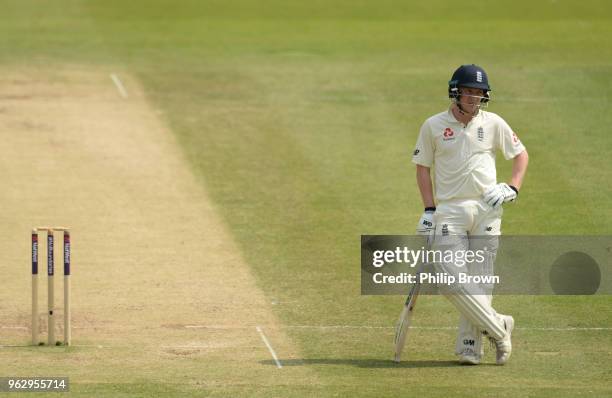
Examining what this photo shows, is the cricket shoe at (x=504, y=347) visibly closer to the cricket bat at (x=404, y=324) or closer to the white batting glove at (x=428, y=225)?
the cricket bat at (x=404, y=324)

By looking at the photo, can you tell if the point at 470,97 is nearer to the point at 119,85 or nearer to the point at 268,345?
the point at 268,345

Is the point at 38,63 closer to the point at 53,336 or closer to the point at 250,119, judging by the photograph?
the point at 250,119

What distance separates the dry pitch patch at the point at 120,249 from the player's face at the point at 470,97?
7.98 ft

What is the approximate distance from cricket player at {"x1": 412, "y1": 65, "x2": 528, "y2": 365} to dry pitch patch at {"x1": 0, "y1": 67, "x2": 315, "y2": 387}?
1.39 m

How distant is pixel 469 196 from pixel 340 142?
8.33 meters

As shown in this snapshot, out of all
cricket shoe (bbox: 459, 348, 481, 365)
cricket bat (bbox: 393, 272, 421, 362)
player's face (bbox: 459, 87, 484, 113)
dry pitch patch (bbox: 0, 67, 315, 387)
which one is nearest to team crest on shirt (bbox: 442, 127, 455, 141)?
player's face (bbox: 459, 87, 484, 113)

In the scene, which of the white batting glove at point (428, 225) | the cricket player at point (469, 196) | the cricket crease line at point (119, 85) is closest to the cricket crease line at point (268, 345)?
the cricket player at point (469, 196)

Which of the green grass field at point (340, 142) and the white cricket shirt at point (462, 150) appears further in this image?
the white cricket shirt at point (462, 150)

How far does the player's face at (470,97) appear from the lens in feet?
34.6

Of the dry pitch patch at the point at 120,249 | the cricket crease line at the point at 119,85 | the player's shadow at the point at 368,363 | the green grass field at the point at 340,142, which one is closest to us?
the green grass field at the point at 340,142

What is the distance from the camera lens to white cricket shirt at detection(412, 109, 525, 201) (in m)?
10.6

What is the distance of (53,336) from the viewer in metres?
11.0

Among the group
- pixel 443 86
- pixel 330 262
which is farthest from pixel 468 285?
pixel 443 86

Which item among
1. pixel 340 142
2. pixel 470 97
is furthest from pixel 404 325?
pixel 340 142
